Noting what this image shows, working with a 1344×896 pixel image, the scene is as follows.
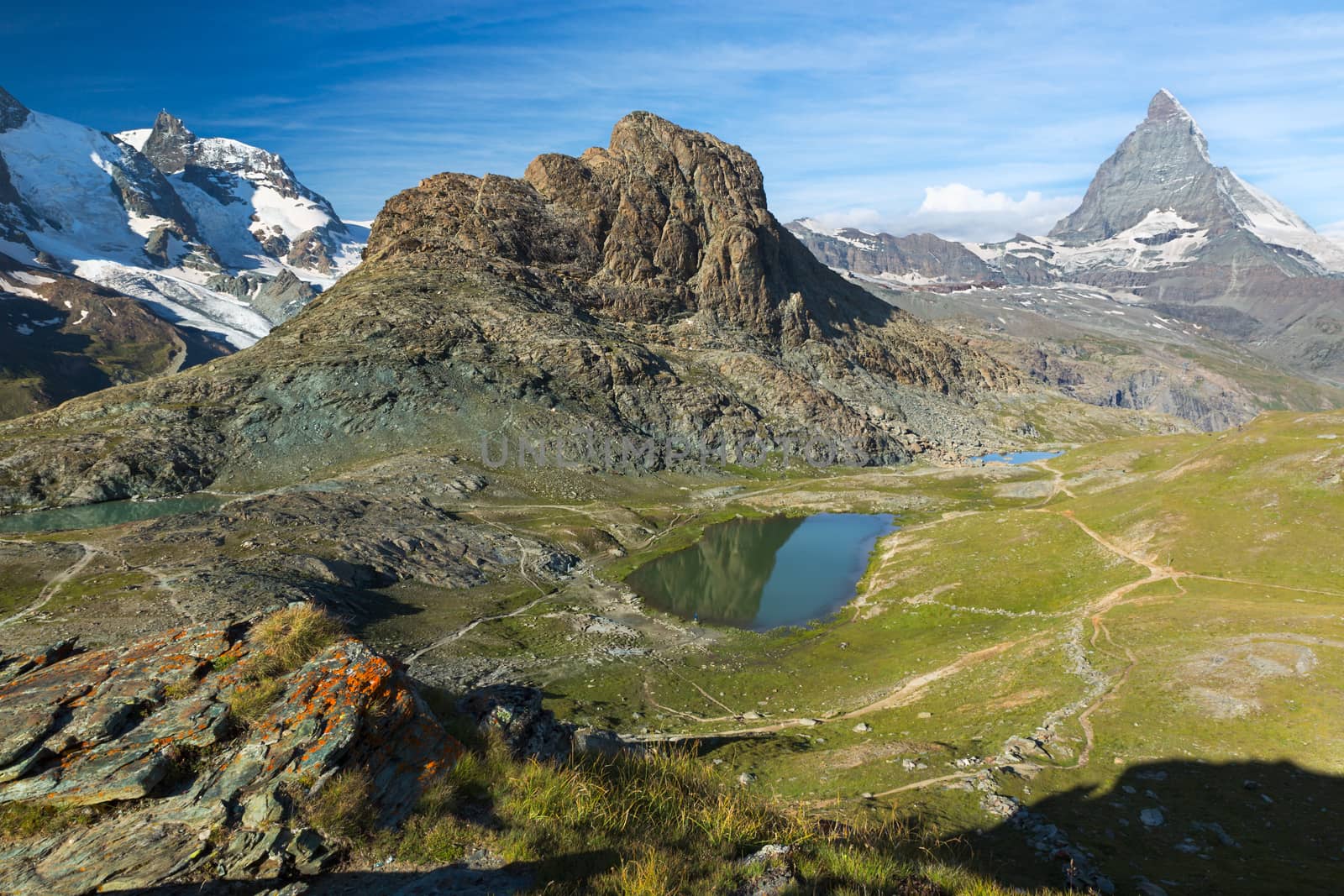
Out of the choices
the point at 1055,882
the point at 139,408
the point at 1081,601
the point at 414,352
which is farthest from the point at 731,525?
the point at 139,408

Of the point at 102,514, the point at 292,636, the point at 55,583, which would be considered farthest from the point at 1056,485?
the point at 102,514

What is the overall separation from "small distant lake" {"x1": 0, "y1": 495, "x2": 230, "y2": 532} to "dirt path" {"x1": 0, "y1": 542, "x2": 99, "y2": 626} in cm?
2950

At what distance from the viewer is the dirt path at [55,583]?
158 ft

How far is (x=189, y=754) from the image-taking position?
37.4 ft

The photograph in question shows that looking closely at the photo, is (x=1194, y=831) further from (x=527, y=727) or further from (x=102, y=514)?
(x=102, y=514)

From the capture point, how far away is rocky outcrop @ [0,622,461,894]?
9609mm

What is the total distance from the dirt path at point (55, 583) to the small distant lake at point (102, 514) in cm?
2950

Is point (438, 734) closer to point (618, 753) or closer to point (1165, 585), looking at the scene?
point (618, 753)

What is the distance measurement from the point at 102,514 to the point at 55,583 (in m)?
54.6

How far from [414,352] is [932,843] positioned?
147 m

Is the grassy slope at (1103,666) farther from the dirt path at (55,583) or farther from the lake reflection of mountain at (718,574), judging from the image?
the dirt path at (55,583)

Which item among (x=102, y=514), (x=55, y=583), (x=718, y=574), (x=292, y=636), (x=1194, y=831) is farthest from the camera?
(x=102, y=514)

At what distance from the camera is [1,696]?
1238 cm

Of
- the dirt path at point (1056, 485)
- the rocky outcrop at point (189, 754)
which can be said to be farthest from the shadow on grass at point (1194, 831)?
the dirt path at point (1056, 485)
